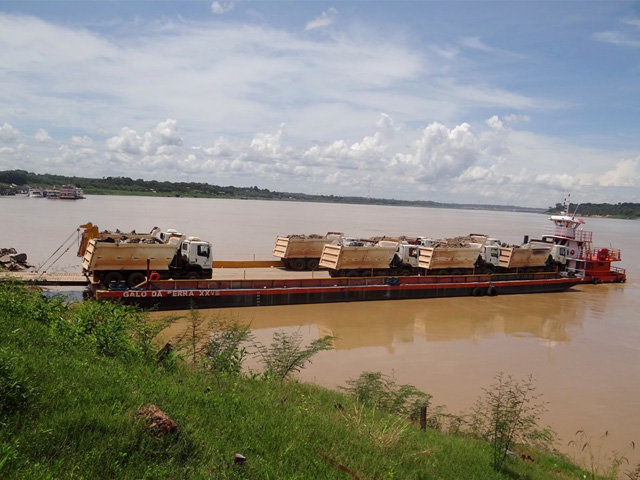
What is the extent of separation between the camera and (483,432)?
9203 mm

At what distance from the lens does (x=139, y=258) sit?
18594mm

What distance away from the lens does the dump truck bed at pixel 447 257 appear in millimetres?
25938

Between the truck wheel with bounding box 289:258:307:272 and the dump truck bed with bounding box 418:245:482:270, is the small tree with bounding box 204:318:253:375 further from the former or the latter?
the dump truck bed with bounding box 418:245:482:270

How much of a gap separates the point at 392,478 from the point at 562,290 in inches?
1147

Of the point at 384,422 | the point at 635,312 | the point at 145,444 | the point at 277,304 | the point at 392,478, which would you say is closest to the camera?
the point at 145,444

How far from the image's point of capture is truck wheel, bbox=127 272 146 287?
18.5 metres

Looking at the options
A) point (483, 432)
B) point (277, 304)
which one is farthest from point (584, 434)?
point (277, 304)

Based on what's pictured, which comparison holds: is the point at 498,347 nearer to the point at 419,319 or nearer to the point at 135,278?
the point at 419,319

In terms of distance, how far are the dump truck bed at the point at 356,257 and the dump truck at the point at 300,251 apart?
104 inches

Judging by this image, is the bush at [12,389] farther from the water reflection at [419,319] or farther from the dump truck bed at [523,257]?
the dump truck bed at [523,257]

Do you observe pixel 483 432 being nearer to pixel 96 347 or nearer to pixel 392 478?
pixel 392 478

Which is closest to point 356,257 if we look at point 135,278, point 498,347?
point 498,347

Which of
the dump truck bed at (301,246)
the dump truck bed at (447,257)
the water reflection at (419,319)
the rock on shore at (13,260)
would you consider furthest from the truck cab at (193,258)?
the dump truck bed at (447,257)

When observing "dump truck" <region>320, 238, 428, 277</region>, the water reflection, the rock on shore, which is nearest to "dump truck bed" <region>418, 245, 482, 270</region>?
"dump truck" <region>320, 238, 428, 277</region>
